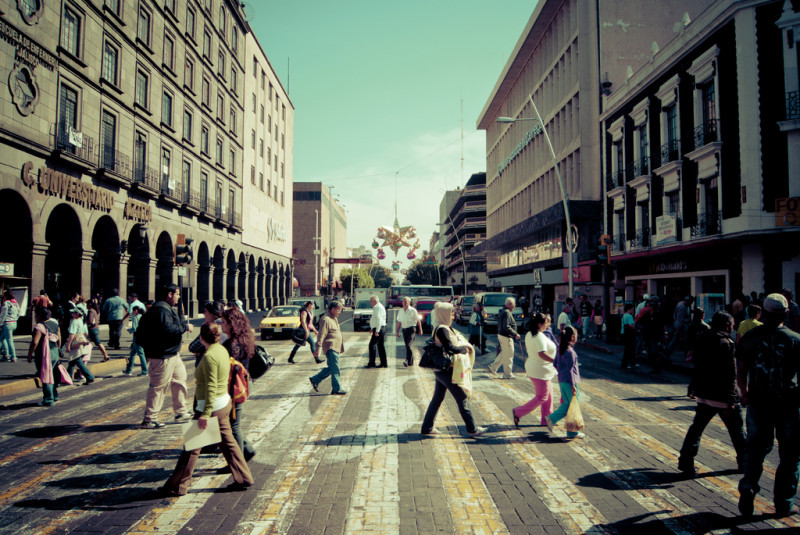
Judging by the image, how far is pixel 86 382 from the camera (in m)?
11.0

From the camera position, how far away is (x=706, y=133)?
20906 mm

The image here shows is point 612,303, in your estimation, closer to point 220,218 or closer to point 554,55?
point 554,55

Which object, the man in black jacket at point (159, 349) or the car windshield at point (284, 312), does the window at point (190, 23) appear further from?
the man in black jacket at point (159, 349)

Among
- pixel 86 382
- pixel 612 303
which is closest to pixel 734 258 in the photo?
pixel 612 303

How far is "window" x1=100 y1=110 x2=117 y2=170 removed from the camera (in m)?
24.0

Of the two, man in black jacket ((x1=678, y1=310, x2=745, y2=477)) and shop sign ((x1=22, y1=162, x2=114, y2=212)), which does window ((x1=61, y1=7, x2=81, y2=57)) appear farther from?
man in black jacket ((x1=678, y1=310, x2=745, y2=477))

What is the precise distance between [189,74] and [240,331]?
34023mm

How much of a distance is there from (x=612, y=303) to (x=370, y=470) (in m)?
29.2

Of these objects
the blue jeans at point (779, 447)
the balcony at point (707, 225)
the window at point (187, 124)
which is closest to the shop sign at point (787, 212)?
the balcony at point (707, 225)

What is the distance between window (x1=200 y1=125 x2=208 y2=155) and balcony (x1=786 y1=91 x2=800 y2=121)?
32196mm

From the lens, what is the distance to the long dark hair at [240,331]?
5.59 m

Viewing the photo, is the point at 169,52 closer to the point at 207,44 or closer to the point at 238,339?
the point at 207,44

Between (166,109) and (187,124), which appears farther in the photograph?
(187,124)

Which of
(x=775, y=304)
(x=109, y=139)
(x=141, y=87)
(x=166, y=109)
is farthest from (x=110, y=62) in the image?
(x=775, y=304)
